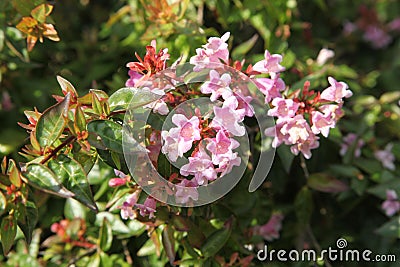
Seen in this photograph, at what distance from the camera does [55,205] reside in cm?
170

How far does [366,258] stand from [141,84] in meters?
1.00

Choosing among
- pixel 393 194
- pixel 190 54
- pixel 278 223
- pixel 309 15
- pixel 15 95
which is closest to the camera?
pixel 190 54

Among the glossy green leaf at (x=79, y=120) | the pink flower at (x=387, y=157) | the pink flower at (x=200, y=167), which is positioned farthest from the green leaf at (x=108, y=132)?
the pink flower at (x=387, y=157)

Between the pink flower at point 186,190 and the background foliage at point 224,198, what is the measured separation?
0.51 ft

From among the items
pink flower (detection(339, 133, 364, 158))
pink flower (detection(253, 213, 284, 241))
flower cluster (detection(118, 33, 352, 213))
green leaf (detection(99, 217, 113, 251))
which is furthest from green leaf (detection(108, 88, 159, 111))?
pink flower (detection(339, 133, 364, 158))

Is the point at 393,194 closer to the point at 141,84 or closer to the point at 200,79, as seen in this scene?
the point at 200,79

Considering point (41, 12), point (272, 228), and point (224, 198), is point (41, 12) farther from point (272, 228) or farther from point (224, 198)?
point (272, 228)

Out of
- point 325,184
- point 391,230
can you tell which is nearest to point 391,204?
point 391,230

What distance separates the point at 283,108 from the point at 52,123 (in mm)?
507

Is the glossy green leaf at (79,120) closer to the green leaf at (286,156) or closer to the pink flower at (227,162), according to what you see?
the pink flower at (227,162)

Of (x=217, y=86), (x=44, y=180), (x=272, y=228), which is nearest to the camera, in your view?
(x=44, y=180)

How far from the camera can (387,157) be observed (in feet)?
5.77

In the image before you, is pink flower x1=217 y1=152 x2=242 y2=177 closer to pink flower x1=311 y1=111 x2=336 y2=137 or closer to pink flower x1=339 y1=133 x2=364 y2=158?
pink flower x1=311 y1=111 x2=336 y2=137

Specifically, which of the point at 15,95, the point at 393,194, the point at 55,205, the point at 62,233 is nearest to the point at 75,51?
the point at 15,95
